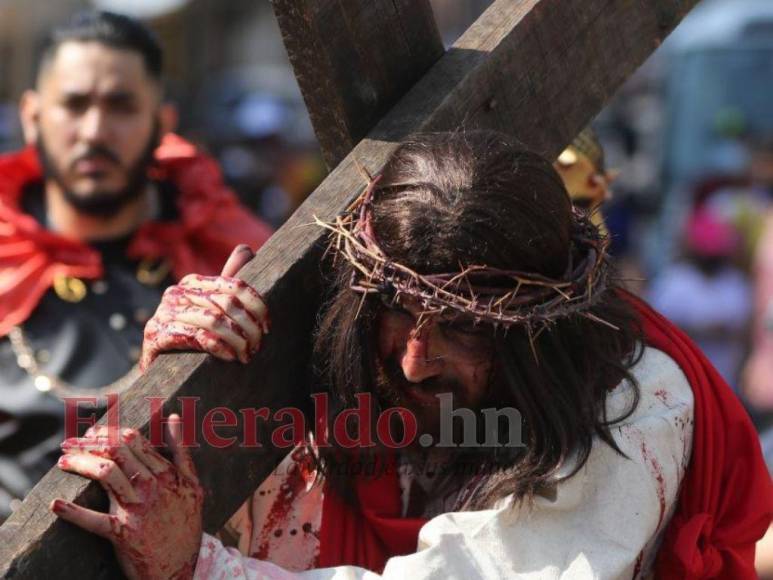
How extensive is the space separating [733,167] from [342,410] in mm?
8297

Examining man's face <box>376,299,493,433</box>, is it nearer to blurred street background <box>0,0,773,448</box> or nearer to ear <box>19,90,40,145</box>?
blurred street background <box>0,0,773,448</box>

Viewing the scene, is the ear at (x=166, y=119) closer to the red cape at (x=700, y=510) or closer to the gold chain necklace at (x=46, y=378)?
the gold chain necklace at (x=46, y=378)

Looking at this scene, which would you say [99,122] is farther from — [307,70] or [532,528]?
[532,528]

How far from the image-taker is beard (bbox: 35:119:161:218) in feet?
15.5

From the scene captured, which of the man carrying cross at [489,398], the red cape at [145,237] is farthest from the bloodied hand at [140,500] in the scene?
the red cape at [145,237]

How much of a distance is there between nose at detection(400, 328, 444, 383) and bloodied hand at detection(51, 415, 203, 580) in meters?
0.38

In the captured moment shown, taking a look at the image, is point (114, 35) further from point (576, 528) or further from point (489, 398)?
point (576, 528)

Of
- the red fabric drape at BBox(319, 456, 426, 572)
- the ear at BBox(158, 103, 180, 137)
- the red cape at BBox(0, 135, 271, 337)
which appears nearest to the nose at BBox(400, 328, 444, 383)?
the red fabric drape at BBox(319, 456, 426, 572)

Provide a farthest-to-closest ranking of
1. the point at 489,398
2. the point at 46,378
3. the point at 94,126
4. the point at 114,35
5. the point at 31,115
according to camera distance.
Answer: the point at 31,115 → the point at 114,35 → the point at 94,126 → the point at 46,378 → the point at 489,398

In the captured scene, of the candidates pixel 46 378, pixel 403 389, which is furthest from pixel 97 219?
pixel 403 389

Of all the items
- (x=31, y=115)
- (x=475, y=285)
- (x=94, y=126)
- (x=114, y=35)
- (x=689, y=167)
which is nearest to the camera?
(x=475, y=285)

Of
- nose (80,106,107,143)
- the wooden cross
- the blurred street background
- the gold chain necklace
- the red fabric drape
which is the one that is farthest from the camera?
the blurred street background

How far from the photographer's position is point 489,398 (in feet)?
8.30

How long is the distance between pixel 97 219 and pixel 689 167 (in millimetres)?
7248
